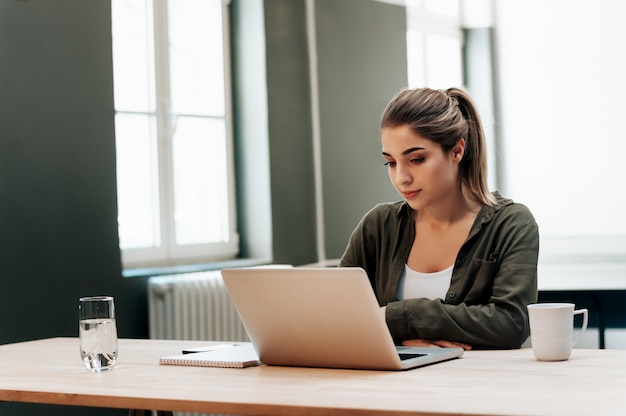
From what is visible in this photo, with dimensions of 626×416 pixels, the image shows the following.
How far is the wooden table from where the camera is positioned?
1.39 metres

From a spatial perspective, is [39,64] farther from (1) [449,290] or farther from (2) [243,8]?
(1) [449,290]

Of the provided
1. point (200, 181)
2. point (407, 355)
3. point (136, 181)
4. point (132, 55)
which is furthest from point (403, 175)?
point (200, 181)

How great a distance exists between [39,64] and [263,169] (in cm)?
140

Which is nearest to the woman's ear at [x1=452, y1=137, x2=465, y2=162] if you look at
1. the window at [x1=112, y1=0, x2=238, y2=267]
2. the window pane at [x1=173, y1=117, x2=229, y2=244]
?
the window at [x1=112, y1=0, x2=238, y2=267]

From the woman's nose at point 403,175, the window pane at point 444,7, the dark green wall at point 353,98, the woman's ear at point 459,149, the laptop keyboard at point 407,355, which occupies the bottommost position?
the laptop keyboard at point 407,355

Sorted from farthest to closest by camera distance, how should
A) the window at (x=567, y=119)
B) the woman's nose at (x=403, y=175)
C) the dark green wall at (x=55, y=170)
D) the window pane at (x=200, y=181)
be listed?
the window at (x=567, y=119) → the window pane at (x=200, y=181) → the dark green wall at (x=55, y=170) → the woman's nose at (x=403, y=175)

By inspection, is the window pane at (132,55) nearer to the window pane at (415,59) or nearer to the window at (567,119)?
the window pane at (415,59)

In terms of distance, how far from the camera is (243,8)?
4.55 metres

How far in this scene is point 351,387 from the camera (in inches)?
61.9

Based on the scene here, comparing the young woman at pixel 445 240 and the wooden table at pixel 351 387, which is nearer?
the wooden table at pixel 351 387

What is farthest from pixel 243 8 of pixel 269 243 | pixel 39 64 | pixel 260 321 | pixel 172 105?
pixel 260 321

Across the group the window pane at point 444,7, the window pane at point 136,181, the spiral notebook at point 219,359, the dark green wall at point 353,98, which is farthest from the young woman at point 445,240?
the window pane at point 444,7

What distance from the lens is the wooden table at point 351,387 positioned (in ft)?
4.55

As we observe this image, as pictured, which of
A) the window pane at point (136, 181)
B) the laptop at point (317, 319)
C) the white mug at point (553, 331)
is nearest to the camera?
the laptop at point (317, 319)
